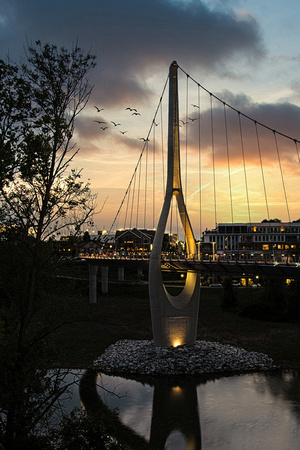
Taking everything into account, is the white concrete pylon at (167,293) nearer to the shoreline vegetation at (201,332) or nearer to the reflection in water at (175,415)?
the shoreline vegetation at (201,332)

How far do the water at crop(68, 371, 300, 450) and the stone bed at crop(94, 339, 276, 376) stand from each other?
4.39 feet

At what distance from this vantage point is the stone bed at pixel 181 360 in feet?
89.6

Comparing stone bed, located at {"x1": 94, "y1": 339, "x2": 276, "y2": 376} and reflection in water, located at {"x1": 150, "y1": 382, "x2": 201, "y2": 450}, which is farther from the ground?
stone bed, located at {"x1": 94, "y1": 339, "x2": 276, "y2": 376}

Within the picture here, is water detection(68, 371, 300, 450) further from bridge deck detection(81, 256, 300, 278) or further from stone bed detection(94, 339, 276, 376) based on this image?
bridge deck detection(81, 256, 300, 278)

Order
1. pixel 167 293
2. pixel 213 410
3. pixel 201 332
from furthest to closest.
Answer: pixel 201 332
pixel 167 293
pixel 213 410

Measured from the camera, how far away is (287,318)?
46344 mm

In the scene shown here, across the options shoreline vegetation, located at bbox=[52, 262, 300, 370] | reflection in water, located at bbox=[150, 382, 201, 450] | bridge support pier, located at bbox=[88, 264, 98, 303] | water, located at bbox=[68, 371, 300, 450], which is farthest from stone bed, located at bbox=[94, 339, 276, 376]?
bridge support pier, located at bbox=[88, 264, 98, 303]

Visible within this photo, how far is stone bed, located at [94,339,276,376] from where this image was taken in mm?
27312

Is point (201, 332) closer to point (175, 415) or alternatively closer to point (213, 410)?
point (213, 410)

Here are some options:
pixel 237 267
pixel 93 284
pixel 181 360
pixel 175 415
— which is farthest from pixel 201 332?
pixel 93 284

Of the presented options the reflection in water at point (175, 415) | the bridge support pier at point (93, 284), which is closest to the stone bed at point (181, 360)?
the reflection in water at point (175, 415)

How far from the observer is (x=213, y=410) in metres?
21.1

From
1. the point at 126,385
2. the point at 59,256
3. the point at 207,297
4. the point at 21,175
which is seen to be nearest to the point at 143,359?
the point at 126,385

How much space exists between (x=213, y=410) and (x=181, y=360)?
24.0 feet
